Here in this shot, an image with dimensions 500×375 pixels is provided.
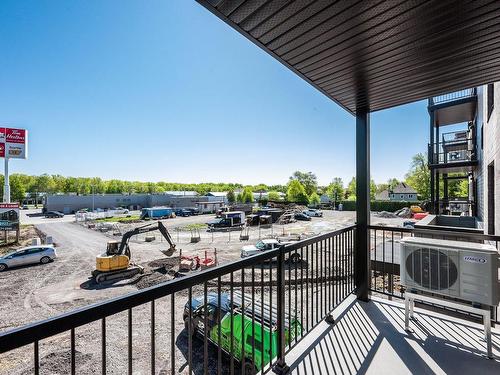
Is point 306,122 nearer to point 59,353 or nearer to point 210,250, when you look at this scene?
point 210,250

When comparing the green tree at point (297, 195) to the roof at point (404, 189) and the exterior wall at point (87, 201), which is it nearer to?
the roof at point (404, 189)

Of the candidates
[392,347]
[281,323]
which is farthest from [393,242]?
[281,323]

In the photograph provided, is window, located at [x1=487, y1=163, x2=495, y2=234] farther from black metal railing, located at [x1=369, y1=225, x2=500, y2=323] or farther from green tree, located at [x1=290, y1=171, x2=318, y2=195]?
green tree, located at [x1=290, y1=171, x2=318, y2=195]

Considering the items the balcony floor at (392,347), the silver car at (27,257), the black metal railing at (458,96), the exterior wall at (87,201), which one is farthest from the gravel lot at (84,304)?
the exterior wall at (87,201)

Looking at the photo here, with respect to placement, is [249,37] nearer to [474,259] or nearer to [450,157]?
[474,259]

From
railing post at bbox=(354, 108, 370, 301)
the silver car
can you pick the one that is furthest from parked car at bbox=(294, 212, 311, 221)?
railing post at bbox=(354, 108, 370, 301)

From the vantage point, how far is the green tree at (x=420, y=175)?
2859 cm

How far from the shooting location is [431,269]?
223 centimetres

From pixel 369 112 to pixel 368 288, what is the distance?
7.39 ft

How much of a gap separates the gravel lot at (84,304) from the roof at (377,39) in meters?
1.85

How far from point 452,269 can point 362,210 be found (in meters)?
1.05

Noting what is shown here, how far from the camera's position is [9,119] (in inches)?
1186

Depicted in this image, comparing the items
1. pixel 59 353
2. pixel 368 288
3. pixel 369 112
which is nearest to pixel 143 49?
pixel 369 112

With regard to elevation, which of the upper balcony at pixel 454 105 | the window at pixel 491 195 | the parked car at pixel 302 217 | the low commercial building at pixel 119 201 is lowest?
the parked car at pixel 302 217
